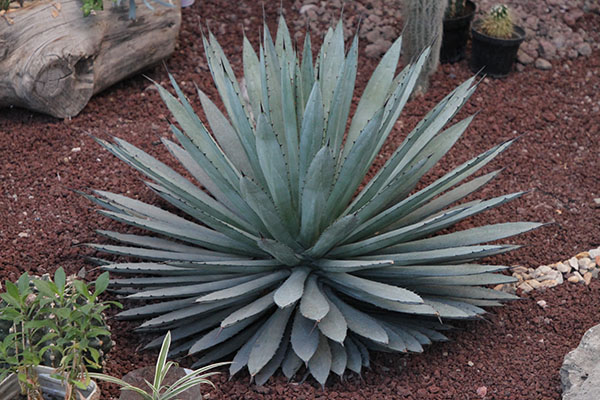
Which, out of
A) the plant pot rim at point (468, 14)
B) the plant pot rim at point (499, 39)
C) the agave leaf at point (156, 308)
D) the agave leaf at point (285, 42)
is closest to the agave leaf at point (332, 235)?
the agave leaf at point (156, 308)

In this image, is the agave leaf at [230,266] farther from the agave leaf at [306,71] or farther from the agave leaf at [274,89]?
the agave leaf at [306,71]

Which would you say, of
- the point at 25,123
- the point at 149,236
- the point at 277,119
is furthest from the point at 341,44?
the point at 25,123

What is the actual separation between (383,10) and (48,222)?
307cm

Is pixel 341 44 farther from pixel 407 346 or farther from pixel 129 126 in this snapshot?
pixel 129 126

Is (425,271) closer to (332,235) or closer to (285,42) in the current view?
(332,235)

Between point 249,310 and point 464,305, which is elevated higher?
point 249,310

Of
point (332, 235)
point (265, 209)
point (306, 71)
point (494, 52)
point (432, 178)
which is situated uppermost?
point (306, 71)

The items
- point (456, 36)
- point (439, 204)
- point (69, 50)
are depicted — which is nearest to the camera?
point (439, 204)

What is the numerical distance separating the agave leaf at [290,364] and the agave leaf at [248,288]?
297 millimetres

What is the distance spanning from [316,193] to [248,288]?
1.50 feet

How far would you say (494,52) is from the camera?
503cm

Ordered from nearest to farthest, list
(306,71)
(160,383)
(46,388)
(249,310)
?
(160,383) → (46,388) → (249,310) → (306,71)

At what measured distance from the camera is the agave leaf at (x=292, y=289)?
2630mm

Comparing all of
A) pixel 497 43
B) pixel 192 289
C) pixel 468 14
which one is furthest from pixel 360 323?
pixel 468 14
